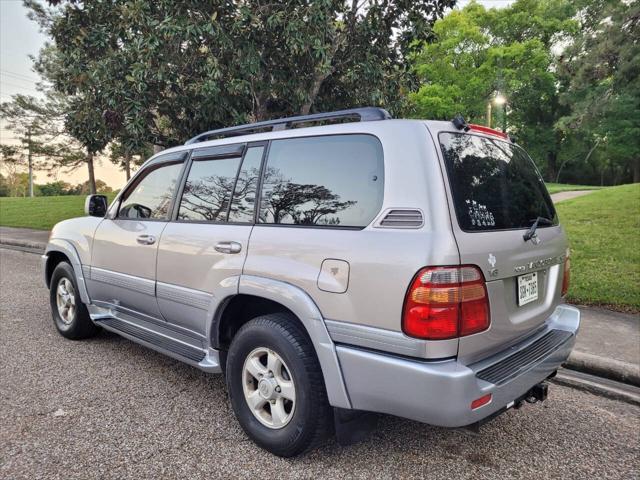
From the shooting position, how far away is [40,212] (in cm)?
2014

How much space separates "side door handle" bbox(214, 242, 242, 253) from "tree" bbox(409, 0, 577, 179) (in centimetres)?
2690

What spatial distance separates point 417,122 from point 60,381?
325 centimetres

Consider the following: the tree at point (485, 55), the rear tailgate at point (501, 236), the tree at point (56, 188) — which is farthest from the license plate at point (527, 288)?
the tree at point (56, 188)

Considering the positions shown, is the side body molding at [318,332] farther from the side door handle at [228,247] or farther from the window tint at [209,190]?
the window tint at [209,190]

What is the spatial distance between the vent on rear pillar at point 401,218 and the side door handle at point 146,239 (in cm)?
192

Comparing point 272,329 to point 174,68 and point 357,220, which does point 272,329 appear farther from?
point 174,68

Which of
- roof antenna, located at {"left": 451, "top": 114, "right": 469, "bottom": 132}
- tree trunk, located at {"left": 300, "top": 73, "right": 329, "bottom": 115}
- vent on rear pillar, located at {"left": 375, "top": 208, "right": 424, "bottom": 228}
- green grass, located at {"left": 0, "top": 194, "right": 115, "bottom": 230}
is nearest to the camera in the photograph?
vent on rear pillar, located at {"left": 375, "top": 208, "right": 424, "bottom": 228}

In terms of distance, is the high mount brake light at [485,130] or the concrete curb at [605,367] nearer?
the high mount brake light at [485,130]

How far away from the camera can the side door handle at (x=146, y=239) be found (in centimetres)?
338

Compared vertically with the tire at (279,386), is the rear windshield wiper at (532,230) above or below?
above

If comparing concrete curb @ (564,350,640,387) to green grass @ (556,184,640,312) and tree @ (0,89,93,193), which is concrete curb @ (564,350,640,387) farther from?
tree @ (0,89,93,193)

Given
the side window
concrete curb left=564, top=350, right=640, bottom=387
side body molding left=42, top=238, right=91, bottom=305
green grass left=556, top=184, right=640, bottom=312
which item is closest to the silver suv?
the side window

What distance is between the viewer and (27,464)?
8.08ft

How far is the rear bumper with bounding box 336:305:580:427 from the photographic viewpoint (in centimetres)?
199
